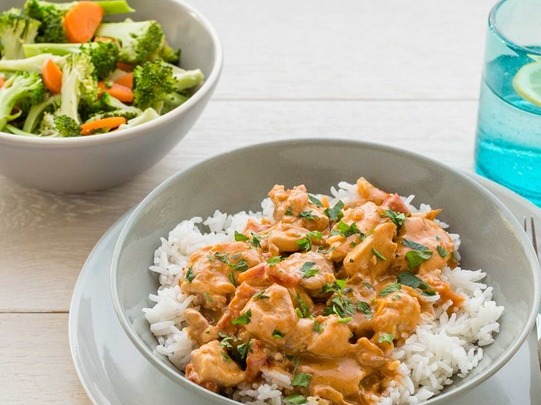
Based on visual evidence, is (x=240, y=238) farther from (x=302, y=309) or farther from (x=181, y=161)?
(x=181, y=161)

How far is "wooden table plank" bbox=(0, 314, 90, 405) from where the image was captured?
279cm

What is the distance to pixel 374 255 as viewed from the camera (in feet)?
8.95

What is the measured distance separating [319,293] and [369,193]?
0.55 metres

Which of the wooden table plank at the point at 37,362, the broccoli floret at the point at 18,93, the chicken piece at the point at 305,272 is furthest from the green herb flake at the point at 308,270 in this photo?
the broccoli floret at the point at 18,93

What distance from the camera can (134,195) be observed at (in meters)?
3.56

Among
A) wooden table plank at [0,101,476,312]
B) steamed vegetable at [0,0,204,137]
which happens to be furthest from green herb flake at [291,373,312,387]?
steamed vegetable at [0,0,204,137]

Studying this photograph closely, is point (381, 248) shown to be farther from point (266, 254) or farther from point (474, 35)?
point (474, 35)

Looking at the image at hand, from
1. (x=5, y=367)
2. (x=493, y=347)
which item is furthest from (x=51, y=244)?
(x=493, y=347)

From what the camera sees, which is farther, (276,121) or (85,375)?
(276,121)

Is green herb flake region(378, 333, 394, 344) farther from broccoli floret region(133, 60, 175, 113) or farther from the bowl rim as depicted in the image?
broccoli floret region(133, 60, 175, 113)

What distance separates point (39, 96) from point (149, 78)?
0.42 m

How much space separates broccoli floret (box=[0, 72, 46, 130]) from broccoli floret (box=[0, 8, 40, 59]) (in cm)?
28

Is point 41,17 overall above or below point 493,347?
above

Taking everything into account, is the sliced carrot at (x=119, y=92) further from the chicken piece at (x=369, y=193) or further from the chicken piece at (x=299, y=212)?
the chicken piece at (x=369, y=193)
